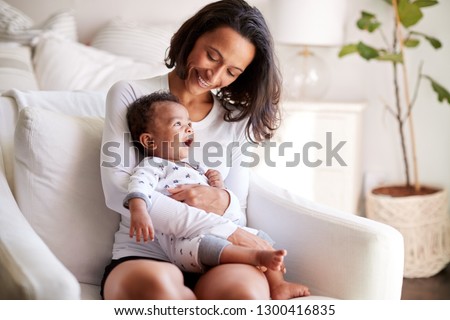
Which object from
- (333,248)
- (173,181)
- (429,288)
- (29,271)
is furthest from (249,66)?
(429,288)

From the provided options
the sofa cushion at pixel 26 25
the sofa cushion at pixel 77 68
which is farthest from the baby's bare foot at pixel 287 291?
the sofa cushion at pixel 26 25

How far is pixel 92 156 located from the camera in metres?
1.30

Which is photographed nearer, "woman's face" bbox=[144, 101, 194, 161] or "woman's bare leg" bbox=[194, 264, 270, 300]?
"woman's bare leg" bbox=[194, 264, 270, 300]

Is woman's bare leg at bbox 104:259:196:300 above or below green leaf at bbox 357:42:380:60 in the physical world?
below

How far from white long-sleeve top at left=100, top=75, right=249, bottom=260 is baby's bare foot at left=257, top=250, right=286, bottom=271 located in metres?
0.10

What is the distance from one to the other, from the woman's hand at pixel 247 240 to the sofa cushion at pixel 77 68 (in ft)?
2.64

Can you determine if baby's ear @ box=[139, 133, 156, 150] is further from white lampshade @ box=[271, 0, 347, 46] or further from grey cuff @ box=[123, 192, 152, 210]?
white lampshade @ box=[271, 0, 347, 46]

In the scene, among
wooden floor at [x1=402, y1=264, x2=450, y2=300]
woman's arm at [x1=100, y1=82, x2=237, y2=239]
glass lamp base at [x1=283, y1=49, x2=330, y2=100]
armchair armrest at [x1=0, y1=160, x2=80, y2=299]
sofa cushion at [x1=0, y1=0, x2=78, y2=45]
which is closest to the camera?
armchair armrest at [x1=0, y1=160, x2=80, y2=299]

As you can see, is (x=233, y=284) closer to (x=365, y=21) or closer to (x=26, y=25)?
(x=26, y=25)

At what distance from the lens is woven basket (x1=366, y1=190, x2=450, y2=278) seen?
7.39ft

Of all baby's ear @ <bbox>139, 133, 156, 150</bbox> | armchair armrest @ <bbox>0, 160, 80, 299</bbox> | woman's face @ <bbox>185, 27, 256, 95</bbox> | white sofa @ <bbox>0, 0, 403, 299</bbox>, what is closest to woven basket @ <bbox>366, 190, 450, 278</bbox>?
white sofa @ <bbox>0, 0, 403, 299</bbox>

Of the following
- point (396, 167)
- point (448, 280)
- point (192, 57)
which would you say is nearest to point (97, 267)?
point (192, 57)

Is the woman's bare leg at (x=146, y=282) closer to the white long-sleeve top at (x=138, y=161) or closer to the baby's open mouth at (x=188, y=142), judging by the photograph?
the white long-sleeve top at (x=138, y=161)
